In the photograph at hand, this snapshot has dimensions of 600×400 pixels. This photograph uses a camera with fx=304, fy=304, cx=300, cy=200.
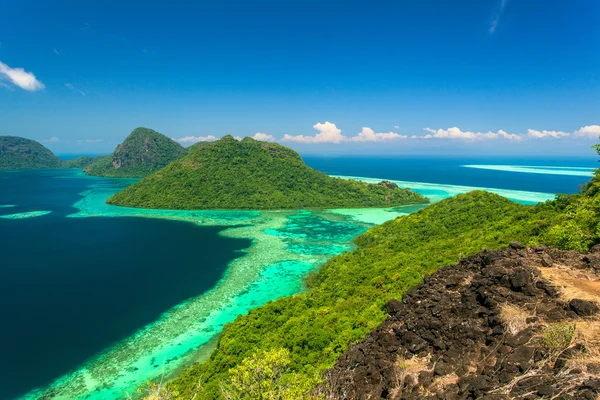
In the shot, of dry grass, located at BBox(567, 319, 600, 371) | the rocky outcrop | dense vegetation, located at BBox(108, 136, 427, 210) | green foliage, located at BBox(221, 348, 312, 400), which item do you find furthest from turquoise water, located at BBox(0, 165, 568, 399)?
dry grass, located at BBox(567, 319, 600, 371)

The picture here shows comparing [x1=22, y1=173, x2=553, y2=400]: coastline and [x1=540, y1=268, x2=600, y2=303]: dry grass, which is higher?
[x1=540, y1=268, x2=600, y2=303]: dry grass

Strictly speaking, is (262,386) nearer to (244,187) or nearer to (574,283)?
(574,283)

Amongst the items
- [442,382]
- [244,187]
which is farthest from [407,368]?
[244,187]

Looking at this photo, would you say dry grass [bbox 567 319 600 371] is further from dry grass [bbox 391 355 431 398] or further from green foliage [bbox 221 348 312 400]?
green foliage [bbox 221 348 312 400]

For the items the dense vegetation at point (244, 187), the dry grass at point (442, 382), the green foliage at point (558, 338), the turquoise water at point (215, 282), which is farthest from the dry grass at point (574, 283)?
the dense vegetation at point (244, 187)

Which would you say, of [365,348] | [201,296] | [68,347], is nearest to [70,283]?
[68,347]

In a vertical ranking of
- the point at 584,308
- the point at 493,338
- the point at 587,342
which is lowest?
the point at 493,338

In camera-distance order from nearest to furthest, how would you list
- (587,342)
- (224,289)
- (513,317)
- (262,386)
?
(587,342) → (513,317) → (262,386) → (224,289)

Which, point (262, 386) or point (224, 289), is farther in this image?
point (224, 289)
